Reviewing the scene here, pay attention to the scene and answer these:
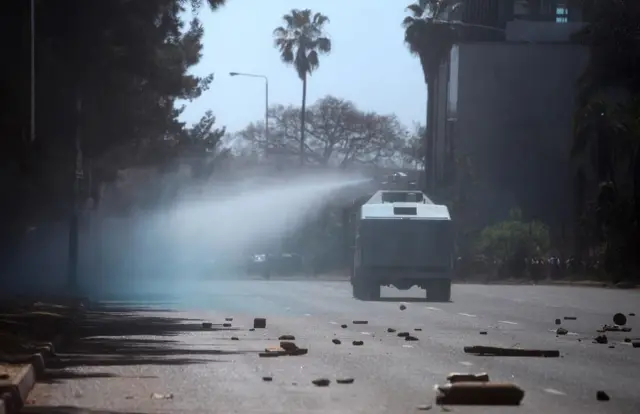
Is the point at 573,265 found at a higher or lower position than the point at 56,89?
lower

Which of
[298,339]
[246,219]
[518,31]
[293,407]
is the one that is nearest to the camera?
[293,407]

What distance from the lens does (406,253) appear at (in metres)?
40.4

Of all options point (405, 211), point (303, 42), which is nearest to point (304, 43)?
point (303, 42)

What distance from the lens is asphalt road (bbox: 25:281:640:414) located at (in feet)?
38.9

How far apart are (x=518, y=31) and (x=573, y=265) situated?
1918 centimetres

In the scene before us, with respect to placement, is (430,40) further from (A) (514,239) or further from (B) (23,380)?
(B) (23,380)

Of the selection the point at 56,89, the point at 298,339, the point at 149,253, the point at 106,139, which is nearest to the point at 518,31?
the point at 149,253

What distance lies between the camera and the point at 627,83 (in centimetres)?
6575

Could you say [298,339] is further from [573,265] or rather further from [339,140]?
[339,140]

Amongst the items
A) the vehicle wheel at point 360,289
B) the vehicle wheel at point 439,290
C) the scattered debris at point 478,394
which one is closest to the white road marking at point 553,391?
the scattered debris at point 478,394

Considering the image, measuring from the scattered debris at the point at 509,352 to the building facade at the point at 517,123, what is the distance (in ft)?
182

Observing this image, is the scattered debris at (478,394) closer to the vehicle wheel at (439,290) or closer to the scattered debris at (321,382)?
the scattered debris at (321,382)

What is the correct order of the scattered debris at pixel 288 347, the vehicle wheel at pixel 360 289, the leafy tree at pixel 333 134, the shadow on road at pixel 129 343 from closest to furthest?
the shadow on road at pixel 129 343 < the scattered debris at pixel 288 347 < the vehicle wheel at pixel 360 289 < the leafy tree at pixel 333 134

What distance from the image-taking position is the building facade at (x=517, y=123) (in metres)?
73.9
